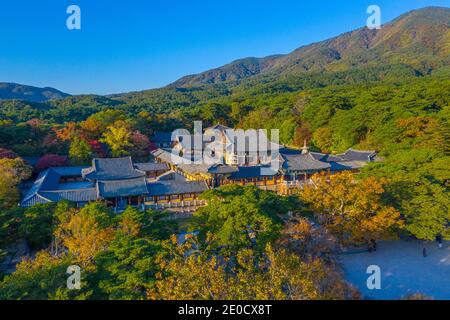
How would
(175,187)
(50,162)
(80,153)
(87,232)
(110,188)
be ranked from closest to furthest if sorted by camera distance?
(87,232) → (110,188) → (175,187) → (50,162) → (80,153)

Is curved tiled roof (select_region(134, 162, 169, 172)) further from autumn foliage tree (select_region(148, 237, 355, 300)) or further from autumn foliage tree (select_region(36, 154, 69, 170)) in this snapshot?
autumn foliage tree (select_region(148, 237, 355, 300))

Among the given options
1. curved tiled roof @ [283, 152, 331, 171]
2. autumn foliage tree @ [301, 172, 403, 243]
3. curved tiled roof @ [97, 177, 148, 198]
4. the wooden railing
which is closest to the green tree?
curved tiled roof @ [97, 177, 148, 198]

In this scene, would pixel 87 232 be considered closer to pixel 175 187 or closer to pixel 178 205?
pixel 178 205

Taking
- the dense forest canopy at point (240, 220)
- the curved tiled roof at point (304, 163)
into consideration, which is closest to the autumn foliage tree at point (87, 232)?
the dense forest canopy at point (240, 220)

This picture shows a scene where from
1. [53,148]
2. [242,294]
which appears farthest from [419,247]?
[53,148]

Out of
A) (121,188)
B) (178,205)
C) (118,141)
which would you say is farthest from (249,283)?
(118,141)

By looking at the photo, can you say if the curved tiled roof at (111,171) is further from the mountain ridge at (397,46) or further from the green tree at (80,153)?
the mountain ridge at (397,46)

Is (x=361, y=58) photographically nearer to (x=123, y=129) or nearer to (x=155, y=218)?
(x=123, y=129)

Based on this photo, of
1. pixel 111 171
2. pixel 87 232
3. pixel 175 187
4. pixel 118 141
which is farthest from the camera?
pixel 118 141

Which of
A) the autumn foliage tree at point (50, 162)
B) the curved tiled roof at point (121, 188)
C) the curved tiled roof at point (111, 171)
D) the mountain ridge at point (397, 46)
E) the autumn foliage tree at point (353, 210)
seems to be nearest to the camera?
the autumn foliage tree at point (353, 210)

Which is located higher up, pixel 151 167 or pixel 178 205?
pixel 151 167
